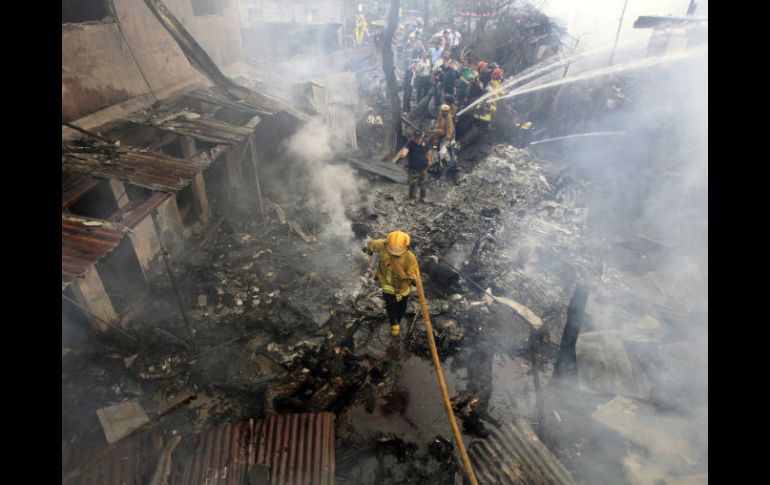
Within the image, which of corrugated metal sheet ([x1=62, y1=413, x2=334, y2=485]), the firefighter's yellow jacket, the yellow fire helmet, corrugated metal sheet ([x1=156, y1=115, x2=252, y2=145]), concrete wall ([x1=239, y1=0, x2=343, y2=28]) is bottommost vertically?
corrugated metal sheet ([x1=62, y1=413, x2=334, y2=485])

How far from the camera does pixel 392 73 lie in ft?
36.7

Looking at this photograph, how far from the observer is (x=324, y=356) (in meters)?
5.35

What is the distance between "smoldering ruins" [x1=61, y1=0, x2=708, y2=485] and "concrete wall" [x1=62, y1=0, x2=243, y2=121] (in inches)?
1.9

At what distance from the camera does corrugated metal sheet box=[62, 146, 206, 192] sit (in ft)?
17.5

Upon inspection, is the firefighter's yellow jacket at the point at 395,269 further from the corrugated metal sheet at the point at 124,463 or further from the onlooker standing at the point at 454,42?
the onlooker standing at the point at 454,42

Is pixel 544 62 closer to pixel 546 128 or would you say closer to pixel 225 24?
pixel 546 128

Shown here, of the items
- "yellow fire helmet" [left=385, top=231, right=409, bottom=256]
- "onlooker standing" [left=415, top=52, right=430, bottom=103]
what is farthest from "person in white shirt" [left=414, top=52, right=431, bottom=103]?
"yellow fire helmet" [left=385, top=231, right=409, bottom=256]

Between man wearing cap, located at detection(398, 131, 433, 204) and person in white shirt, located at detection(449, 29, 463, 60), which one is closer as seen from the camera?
man wearing cap, located at detection(398, 131, 433, 204)

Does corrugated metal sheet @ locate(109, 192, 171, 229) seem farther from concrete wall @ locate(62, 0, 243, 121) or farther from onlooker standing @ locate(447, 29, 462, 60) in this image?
onlooker standing @ locate(447, 29, 462, 60)

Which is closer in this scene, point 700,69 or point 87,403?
point 87,403

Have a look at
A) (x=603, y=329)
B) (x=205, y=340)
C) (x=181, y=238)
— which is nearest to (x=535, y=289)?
(x=603, y=329)

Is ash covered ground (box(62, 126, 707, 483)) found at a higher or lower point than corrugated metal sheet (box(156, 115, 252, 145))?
lower

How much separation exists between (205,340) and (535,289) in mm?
5838
